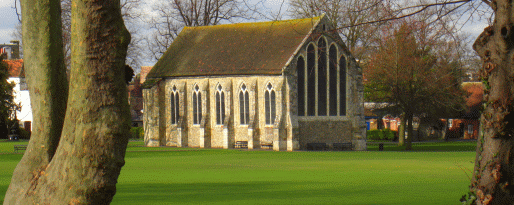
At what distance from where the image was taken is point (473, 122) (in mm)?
69562

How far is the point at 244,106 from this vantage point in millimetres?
45812

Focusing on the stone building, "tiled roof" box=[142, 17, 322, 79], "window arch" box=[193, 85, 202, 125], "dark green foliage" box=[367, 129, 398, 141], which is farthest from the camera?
"dark green foliage" box=[367, 129, 398, 141]

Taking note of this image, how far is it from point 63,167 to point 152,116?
142 ft

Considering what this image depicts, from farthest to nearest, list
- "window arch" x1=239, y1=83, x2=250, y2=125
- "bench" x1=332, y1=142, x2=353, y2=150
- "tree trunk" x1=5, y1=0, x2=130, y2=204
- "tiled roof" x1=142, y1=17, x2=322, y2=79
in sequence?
1. "window arch" x1=239, y1=83, x2=250, y2=125
2. "bench" x1=332, y1=142, x2=353, y2=150
3. "tiled roof" x1=142, y1=17, x2=322, y2=79
4. "tree trunk" x1=5, y1=0, x2=130, y2=204

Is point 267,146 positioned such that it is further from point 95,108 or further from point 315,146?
point 95,108

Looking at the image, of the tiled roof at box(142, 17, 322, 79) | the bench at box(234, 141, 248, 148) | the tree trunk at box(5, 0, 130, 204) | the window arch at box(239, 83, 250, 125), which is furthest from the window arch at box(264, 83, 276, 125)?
the tree trunk at box(5, 0, 130, 204)

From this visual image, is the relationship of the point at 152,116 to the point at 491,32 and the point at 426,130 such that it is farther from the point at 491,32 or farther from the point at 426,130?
the point at 491,32

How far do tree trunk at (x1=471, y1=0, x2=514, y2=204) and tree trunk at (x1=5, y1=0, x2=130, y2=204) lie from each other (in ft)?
15.1

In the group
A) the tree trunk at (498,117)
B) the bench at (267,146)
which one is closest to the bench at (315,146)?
the bench at (267,146)

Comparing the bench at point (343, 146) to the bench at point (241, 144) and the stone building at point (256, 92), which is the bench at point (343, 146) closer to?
the stone building at point (256, 92)

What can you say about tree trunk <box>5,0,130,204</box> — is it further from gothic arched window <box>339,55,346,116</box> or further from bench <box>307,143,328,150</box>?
gothic arched window <box>339,55,346,116</box>

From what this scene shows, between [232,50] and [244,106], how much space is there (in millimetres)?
4335

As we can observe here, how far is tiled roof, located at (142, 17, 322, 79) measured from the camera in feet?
146

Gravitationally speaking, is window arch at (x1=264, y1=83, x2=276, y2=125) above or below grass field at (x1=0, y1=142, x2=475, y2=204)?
above
